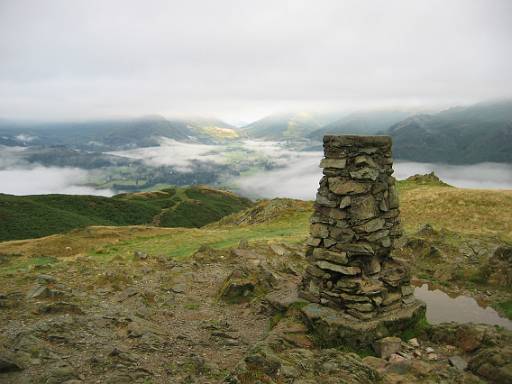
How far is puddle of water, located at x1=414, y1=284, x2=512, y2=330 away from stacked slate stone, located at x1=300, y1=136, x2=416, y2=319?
3.65 metres

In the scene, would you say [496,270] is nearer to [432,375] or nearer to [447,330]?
[447,330]

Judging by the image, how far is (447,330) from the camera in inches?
592

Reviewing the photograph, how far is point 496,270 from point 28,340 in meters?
24.8

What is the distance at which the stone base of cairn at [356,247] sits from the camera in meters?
15.0

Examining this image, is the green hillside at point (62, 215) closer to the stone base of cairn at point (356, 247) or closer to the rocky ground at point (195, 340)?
the rocky ground at point (195, 340)

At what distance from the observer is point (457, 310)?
1944 cm

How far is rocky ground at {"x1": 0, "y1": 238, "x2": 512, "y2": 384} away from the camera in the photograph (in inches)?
451

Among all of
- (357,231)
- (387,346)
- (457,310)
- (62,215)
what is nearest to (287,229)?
(457,310)

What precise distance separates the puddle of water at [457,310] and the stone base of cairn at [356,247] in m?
3.22

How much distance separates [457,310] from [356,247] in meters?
8.46

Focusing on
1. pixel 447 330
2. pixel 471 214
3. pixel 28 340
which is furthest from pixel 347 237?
pixel 471 214

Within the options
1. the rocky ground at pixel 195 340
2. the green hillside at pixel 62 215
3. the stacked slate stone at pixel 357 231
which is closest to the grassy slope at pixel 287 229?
the rocky ground at pixel 195 340

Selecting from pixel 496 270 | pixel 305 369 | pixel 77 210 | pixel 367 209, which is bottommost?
pixel 77 210

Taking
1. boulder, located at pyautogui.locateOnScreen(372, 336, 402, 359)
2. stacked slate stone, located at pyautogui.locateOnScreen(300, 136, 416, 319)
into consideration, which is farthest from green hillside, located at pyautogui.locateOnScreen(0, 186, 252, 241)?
boulder, located at pyautogui.locateOnScreen(372, 336, 402, 359)
